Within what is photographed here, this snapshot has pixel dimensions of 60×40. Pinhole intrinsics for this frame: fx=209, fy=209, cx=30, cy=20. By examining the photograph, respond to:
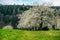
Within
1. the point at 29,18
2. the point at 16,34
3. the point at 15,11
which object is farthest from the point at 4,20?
the point at 16,34

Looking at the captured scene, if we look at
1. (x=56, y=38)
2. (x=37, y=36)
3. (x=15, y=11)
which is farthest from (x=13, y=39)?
(x=15, y=11)

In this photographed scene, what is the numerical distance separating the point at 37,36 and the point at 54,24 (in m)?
37.4

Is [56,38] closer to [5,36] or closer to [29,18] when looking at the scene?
[5,36]

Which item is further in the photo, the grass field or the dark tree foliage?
the dark tree foliage

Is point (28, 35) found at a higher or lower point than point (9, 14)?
lower

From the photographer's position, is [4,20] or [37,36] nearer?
[37,36]

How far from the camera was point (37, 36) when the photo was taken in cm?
1297

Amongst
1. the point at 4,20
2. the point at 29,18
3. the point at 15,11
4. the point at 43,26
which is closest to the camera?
the point at 43,26

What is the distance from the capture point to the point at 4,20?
77.1 m

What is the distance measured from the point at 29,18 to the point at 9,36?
35.8 meters

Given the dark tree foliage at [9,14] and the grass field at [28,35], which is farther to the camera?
the dark tree foliage at [9,14]

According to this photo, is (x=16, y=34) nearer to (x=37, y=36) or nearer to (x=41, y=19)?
(x=37, y=36)

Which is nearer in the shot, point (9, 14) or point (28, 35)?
point (28, 35)

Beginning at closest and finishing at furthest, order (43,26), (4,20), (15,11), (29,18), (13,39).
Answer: (13,39) < (43,26) < (29,18) < (4,20) < (15,11)
